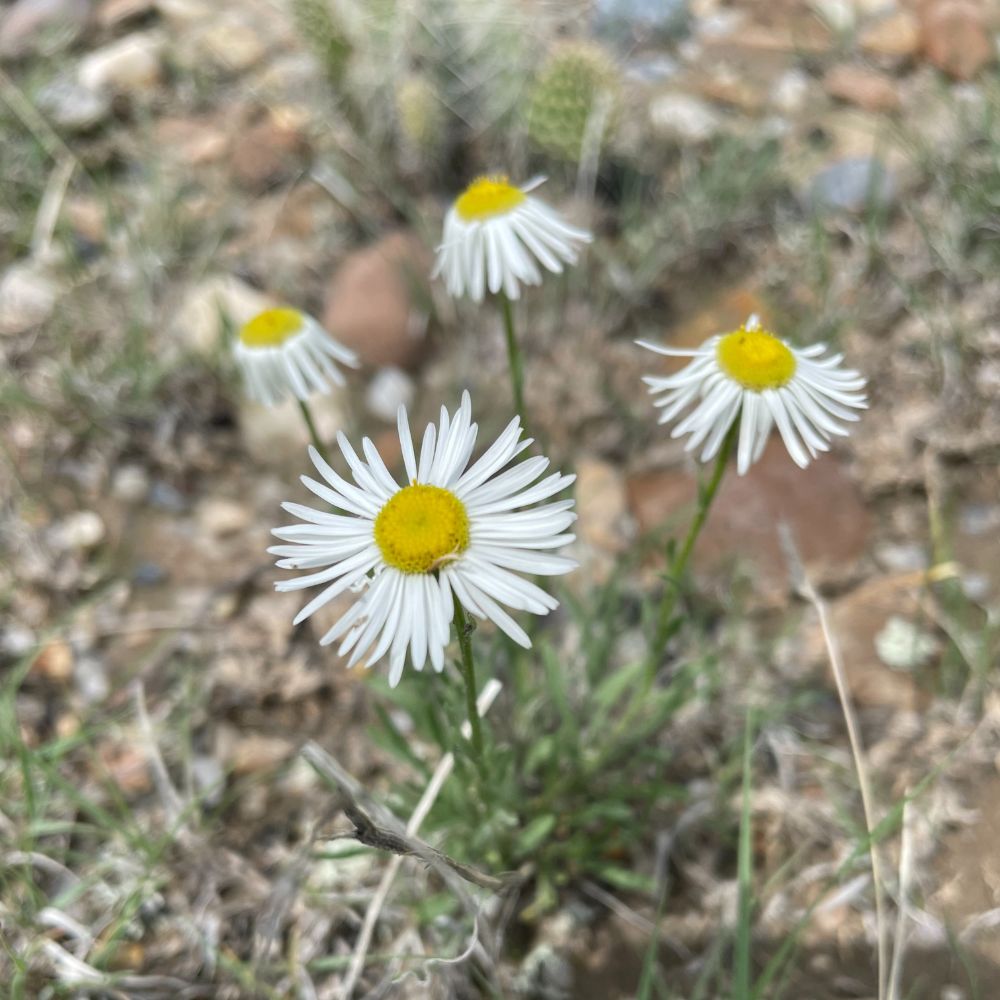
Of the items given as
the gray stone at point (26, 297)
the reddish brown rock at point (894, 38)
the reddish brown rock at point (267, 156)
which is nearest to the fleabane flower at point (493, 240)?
the gray stone at point (26, 297)

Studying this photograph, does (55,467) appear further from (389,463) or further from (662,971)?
(662,971)

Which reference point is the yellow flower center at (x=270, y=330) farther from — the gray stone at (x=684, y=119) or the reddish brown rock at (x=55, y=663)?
the gray stone at (x=684, y=119)

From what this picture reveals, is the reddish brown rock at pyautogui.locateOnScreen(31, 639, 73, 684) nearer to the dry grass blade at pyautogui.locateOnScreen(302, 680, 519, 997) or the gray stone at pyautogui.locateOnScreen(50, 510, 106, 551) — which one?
the gray stone at pyautogui.locateOnScreen(50, 510, 106, 551)

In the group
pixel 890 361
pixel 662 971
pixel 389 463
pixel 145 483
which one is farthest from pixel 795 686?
pixel 145 483

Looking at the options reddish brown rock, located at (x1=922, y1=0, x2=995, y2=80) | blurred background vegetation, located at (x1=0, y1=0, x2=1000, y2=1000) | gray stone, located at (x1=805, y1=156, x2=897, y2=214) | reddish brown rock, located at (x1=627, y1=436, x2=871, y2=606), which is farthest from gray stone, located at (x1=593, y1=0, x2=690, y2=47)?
reddish brown rock, located at (x1=627, y1=436, x2=871, y2=606)

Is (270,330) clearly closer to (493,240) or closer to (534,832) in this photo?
(493,240)

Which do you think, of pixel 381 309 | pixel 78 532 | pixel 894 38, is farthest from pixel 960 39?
pixel 78 532

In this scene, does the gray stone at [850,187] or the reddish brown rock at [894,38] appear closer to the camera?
the gray stone at [850,187]
